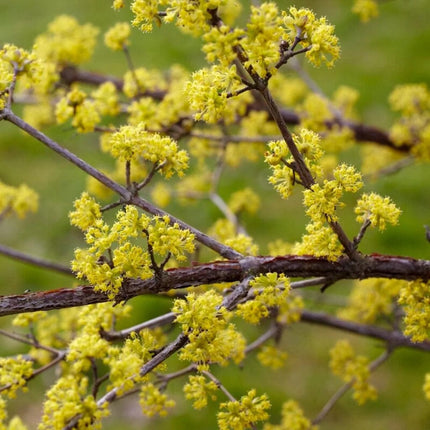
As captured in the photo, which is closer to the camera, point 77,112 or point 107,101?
point 77,112

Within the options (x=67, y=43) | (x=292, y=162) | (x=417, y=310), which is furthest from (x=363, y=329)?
(x=67, y=43)

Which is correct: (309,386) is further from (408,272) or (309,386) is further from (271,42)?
(271,42)

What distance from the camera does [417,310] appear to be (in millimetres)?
2262

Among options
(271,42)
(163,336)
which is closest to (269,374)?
(163,336)

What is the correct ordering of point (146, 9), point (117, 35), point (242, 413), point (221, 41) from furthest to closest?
1. point (117, 35)
2. point (242, 413)
3. point (146, 9)
4. point (221, 41)

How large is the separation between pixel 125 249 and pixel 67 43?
2.28 meters

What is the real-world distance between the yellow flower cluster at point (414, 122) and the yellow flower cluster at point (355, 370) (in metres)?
1.40

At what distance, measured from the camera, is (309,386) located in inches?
167

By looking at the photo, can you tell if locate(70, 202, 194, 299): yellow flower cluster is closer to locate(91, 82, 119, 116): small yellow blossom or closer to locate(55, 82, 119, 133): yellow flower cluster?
locate(55, 82, 119, 133): yellow flower cluster

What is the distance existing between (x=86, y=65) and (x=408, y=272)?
5.89 meters

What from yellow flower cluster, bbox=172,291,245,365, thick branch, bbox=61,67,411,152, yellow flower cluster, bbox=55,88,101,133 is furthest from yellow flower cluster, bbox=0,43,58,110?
thick branch, bbox=61,67,411,152

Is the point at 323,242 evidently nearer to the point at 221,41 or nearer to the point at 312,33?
the point at 312,33

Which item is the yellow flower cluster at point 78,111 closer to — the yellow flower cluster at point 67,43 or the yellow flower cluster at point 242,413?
the yellow flower cluster at point 67,43

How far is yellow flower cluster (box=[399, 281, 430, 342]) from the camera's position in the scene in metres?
2.22
